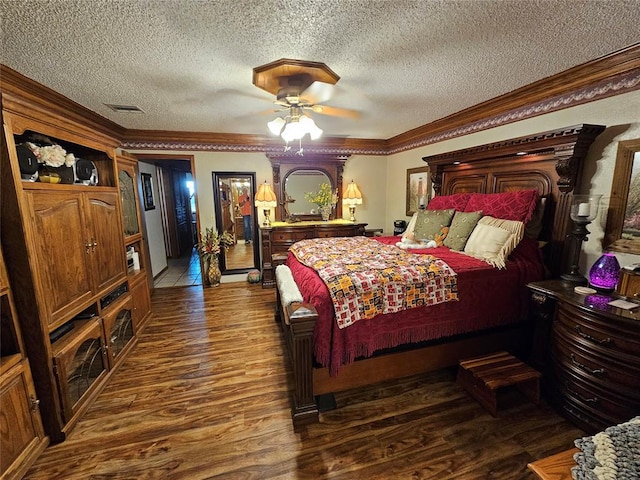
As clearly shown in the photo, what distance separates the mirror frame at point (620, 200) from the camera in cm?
188

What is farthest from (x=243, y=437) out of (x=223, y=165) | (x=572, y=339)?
(x=223, y=165)

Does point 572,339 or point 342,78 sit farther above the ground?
point 342,78

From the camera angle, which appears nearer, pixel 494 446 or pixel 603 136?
pixel 494 446

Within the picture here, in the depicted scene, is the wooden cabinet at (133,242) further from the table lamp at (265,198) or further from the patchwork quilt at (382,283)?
the patchwork quilt at (382,283)

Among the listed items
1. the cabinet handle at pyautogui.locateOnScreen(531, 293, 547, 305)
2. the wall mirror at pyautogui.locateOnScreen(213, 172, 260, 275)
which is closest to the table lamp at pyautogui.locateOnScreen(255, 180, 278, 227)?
the wall mirror at pyautogui.locateOnScreen(213, 172, 260, 275)

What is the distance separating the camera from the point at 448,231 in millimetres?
2943

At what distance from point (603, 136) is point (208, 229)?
4747 mm

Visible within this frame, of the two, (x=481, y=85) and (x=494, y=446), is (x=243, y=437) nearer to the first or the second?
(x=494, y=446)

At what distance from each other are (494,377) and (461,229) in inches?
53.5

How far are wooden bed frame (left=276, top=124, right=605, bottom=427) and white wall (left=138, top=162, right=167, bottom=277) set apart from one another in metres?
3.65

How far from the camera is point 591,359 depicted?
5.48ft

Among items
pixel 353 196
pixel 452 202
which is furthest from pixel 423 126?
pixel 353 196

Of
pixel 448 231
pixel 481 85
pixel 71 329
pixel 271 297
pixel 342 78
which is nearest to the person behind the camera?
pixel 71 329

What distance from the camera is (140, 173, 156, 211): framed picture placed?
4705 mm
